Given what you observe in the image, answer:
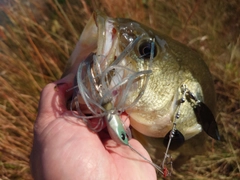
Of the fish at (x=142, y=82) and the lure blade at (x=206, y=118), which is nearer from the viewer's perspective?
the fish at (x=142, y=82)

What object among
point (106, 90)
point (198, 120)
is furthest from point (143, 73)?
point (198, 120)

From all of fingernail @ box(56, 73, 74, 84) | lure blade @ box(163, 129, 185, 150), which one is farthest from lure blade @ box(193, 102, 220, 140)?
fingernail @ box(56, 73, 74, 84)

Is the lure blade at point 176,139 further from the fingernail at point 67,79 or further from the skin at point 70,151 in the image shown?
the fingernail at point 67,79

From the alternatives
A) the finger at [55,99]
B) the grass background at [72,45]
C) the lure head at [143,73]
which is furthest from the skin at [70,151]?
the grass background at [72,45]

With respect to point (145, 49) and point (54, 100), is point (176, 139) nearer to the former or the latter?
point (145, 49)

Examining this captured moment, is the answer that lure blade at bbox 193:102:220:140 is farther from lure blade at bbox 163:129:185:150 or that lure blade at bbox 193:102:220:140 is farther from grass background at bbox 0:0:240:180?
grass background at bbox 0:0:240:180
